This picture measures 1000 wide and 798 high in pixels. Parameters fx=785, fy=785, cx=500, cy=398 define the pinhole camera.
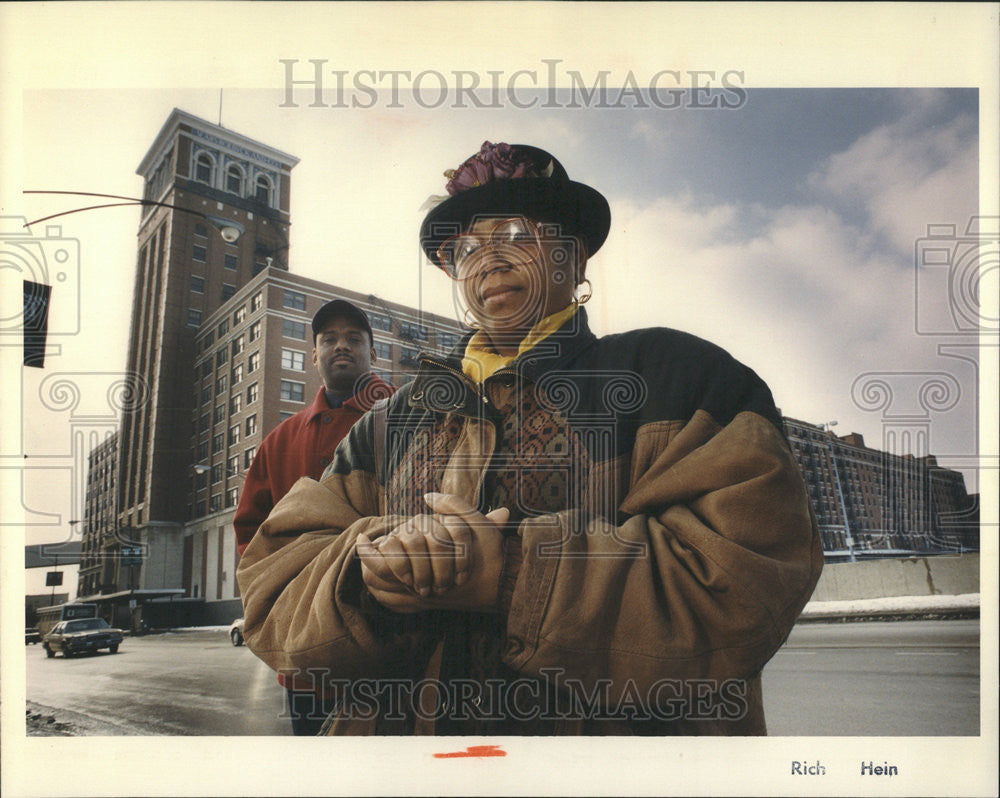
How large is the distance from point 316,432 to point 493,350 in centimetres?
98

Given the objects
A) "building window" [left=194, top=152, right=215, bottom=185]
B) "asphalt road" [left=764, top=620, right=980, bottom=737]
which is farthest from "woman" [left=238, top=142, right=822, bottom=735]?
"building window" [left=194, top=152, right=215, bottom=185]

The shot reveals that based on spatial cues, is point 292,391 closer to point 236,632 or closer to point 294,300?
point 294,300

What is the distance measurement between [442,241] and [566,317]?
637 millimetres

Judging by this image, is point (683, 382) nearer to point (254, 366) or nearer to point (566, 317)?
point (566, 317)

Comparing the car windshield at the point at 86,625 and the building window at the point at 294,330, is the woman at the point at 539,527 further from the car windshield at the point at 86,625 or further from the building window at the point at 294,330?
the car windshield at the point at 86,625

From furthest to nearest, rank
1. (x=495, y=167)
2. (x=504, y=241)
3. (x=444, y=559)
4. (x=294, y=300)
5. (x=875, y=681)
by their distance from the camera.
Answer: (x=294, y=300)
(x=875, y=681)
(x=495, y=167)
(x=504, y=241)
(x=444, y=559)

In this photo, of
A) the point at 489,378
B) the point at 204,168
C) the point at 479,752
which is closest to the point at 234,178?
the point at 204,168

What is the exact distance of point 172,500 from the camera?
3.56 metres

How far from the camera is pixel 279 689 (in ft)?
11.1

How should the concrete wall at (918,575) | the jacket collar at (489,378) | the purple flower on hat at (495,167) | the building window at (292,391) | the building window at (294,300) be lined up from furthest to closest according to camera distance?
the building window at (294,300) → the building window at (292,391) → the concrete wall at (918,575) → the purple flower on hat at (495,167) → the jacket collar at (489,378)

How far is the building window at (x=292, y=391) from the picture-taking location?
3533 millimetres

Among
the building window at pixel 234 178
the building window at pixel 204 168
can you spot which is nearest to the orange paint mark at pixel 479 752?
the building window at pixel 234 178

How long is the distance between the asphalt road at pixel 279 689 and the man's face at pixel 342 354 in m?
1.19

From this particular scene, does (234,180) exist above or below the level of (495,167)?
above
